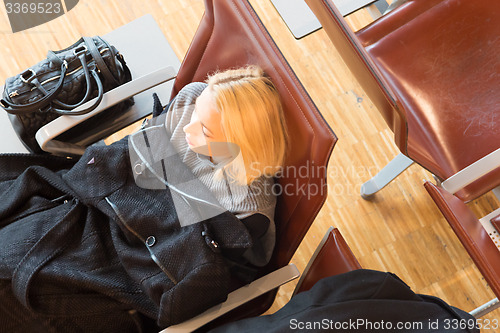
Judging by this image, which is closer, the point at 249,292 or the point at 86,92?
the point at 249,292

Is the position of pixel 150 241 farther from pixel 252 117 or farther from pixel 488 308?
pixel 488 308

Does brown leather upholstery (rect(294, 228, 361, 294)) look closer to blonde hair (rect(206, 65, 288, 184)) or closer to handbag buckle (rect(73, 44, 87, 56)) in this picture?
blonde hair (rect(206, 65, 288, 184))

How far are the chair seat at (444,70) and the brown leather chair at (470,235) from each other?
0.68ft

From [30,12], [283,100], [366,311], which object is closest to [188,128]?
[283,100]

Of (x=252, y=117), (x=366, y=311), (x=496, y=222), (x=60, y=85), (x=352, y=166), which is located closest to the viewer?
(x=366, y=311)

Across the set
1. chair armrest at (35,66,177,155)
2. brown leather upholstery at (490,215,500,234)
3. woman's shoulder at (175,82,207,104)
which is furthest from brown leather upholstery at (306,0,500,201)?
chair armrest at (35,66,177,155)

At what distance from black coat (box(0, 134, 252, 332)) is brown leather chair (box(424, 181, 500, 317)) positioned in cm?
45

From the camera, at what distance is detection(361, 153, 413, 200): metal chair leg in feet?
5.46

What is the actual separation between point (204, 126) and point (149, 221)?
0.87 ft

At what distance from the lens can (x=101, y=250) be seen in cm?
119

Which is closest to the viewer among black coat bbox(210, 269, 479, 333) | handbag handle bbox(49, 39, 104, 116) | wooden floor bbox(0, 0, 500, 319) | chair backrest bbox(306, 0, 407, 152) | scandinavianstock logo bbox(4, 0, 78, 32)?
black coat bbox(210, 269, 479, 333)

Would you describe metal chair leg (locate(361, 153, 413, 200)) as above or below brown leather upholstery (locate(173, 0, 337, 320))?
below

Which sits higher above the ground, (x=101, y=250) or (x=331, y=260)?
(x=101, y=250)

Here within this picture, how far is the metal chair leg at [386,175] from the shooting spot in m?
1.66
